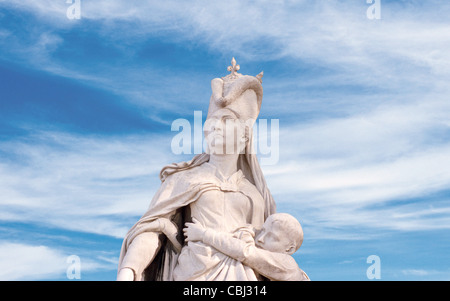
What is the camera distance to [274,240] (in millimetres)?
7785

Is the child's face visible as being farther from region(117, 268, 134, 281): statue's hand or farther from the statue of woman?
region(117, 268, 134, 281): statue's hand

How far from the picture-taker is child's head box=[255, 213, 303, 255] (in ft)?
25.5

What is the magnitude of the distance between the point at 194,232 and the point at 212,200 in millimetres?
526

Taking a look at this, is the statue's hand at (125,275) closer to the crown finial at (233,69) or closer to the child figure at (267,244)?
the child figure at (267,244)

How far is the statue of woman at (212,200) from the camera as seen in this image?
7.63 m

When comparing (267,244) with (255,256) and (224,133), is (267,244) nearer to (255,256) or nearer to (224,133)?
(255,256)

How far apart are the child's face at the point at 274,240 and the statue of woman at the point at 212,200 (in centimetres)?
35

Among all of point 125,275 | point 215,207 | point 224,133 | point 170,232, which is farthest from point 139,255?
point 224,133

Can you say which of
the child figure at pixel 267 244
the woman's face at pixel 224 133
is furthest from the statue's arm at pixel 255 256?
the woman's face at pixel 224 133

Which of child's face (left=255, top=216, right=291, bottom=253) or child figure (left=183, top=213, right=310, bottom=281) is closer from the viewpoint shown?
child figure (left=183, top=213, right=310, bottom=281)

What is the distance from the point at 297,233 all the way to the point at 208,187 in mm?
1236

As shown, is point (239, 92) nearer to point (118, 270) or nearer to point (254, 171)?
point (254, 171)

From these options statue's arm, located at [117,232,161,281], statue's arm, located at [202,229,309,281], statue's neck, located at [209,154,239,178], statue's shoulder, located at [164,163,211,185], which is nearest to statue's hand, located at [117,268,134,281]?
statue's arm, located at [117,232,161,281]
